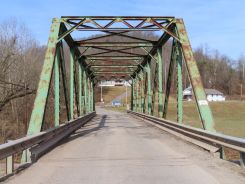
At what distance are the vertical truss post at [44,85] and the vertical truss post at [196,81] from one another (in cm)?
487

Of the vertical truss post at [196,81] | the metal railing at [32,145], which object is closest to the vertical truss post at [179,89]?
the vertical truss post at [196,81]

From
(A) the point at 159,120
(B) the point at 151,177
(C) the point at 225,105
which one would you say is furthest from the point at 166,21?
(C) the point at 225,105

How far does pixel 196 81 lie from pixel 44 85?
5156 mm

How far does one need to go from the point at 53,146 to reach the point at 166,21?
328 inches

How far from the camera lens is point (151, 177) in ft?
24.5

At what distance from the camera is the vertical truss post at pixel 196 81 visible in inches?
519

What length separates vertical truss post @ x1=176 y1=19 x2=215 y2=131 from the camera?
43.2 ft

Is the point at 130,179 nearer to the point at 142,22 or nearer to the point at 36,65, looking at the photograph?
the point at 142,22

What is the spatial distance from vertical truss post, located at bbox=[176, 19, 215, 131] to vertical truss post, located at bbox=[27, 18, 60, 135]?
4865 millimetres

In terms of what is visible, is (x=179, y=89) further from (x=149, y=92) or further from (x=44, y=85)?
(x=149, y=92)

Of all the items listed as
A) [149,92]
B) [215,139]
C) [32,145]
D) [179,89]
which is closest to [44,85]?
[32,145]

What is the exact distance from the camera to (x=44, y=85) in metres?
14.1

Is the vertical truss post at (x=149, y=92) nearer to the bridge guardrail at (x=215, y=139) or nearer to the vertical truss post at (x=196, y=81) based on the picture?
the bridge guardrail at (x=215, y=139)

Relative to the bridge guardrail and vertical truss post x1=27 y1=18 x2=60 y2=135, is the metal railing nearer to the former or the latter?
vertical truss post x1=27 y1=18 x2=60 y2=135
